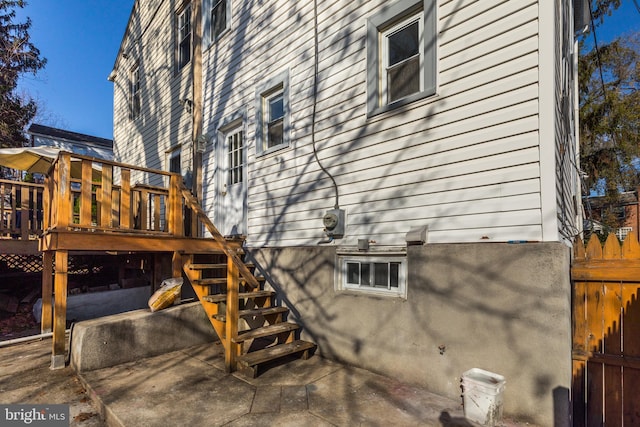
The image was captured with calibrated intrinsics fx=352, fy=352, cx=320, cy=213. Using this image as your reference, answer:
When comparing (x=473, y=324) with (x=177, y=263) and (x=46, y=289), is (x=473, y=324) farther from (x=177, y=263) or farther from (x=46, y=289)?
(x=46, y=289)

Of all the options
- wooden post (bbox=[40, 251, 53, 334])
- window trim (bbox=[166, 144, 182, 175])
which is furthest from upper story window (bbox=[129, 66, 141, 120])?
wooden post (bbox=[40, 251, 53, 334])

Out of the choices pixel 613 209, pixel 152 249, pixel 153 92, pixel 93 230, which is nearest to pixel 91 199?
pixel 93 230

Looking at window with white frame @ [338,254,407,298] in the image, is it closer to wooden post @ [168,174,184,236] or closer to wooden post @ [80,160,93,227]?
wooden post @ [168,174,184,236]

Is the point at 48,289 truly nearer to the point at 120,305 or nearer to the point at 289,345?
the point at 120,305

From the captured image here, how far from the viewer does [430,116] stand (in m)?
3.74

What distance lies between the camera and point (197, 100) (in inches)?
304

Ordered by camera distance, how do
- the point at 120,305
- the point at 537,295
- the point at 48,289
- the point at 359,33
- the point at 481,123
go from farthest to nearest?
the point at 120,305, the point at 48,289, the point at 359,33, the point at 481,123, the point at 537,295

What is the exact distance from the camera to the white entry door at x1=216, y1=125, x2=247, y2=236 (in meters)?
6.43

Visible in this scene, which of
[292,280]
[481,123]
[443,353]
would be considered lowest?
[443,353]

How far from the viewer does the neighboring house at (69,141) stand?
18.2 m

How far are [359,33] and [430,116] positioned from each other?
5.31ft

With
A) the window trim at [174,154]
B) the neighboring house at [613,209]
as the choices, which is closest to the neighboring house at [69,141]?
the window trim at [174,154]

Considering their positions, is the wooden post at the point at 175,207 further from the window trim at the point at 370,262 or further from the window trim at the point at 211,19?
the window trim at the point at 211,19

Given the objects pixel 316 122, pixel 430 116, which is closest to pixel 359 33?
pixel 316 122
